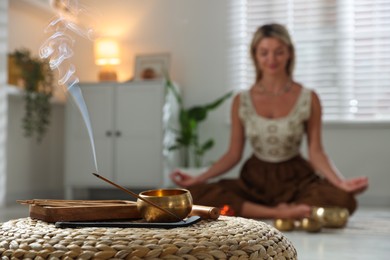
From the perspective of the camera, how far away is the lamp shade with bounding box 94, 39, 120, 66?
4598 mm

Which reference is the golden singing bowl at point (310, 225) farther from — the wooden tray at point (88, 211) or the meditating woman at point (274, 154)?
the wooden tray at point (88, 211)

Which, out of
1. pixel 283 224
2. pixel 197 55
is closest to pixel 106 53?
pixel 197 55

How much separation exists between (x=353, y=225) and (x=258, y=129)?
2.24 ft

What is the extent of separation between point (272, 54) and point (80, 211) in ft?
6.72

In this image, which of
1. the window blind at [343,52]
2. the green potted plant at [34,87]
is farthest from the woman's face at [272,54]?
the green potted plant at [34,87]

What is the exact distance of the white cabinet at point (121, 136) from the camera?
13.7 ft

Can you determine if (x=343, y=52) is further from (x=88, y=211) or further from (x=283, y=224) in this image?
(x=88, y=211)

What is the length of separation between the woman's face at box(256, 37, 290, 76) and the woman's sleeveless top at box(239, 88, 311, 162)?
0.20 m

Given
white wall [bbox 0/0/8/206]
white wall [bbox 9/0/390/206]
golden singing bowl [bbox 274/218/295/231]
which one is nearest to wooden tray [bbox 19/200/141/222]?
golden singing bowl [bbox 274/218/295/231]

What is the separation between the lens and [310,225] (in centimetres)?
251

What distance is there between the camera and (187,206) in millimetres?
1072

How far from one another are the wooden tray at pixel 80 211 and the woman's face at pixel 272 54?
76.8 inches

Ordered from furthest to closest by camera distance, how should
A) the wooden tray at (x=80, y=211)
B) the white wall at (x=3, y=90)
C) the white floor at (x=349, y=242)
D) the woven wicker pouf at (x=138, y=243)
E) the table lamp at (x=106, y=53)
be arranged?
the table lamp at (x=106, y=53)
the white wall at (x=3, y=90)
the white floor at (x=349, y=242)
the wooden tray at (x=80, y=211)
the woven wicker pouf at (x=138, y=243)

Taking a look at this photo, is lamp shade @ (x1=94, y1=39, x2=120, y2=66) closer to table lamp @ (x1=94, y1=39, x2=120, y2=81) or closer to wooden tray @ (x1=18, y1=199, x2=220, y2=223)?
table lamp @ (x1=94, y1=39, x2=120, y2=81)
